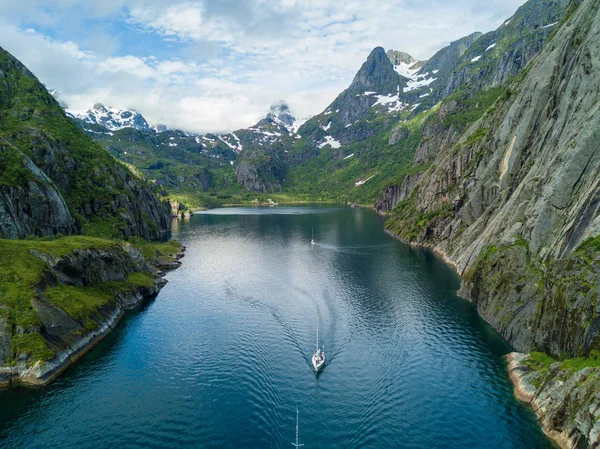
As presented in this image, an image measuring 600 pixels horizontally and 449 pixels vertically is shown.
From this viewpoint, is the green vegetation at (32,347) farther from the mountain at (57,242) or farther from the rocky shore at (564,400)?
the rocky shore at (564,400)

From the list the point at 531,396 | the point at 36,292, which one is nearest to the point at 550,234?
the point at 531,396

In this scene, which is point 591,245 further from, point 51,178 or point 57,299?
point 51,178

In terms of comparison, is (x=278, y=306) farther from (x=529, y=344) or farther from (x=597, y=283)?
(x=597, y=283)

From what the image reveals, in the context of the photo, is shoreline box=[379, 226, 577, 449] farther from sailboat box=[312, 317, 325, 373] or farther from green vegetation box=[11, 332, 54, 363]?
green vegetation box=[11, 332, 54, 363]

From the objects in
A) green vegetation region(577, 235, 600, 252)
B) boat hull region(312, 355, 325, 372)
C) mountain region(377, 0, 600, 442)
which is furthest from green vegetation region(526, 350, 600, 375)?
boat hull region(312, 355, 325, 372)

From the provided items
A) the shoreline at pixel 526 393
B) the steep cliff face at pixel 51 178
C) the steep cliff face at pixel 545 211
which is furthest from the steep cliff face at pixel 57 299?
the steep cliff face at pixel 545 211

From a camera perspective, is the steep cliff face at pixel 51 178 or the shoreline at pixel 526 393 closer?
the shoreline at pixel 526 393
